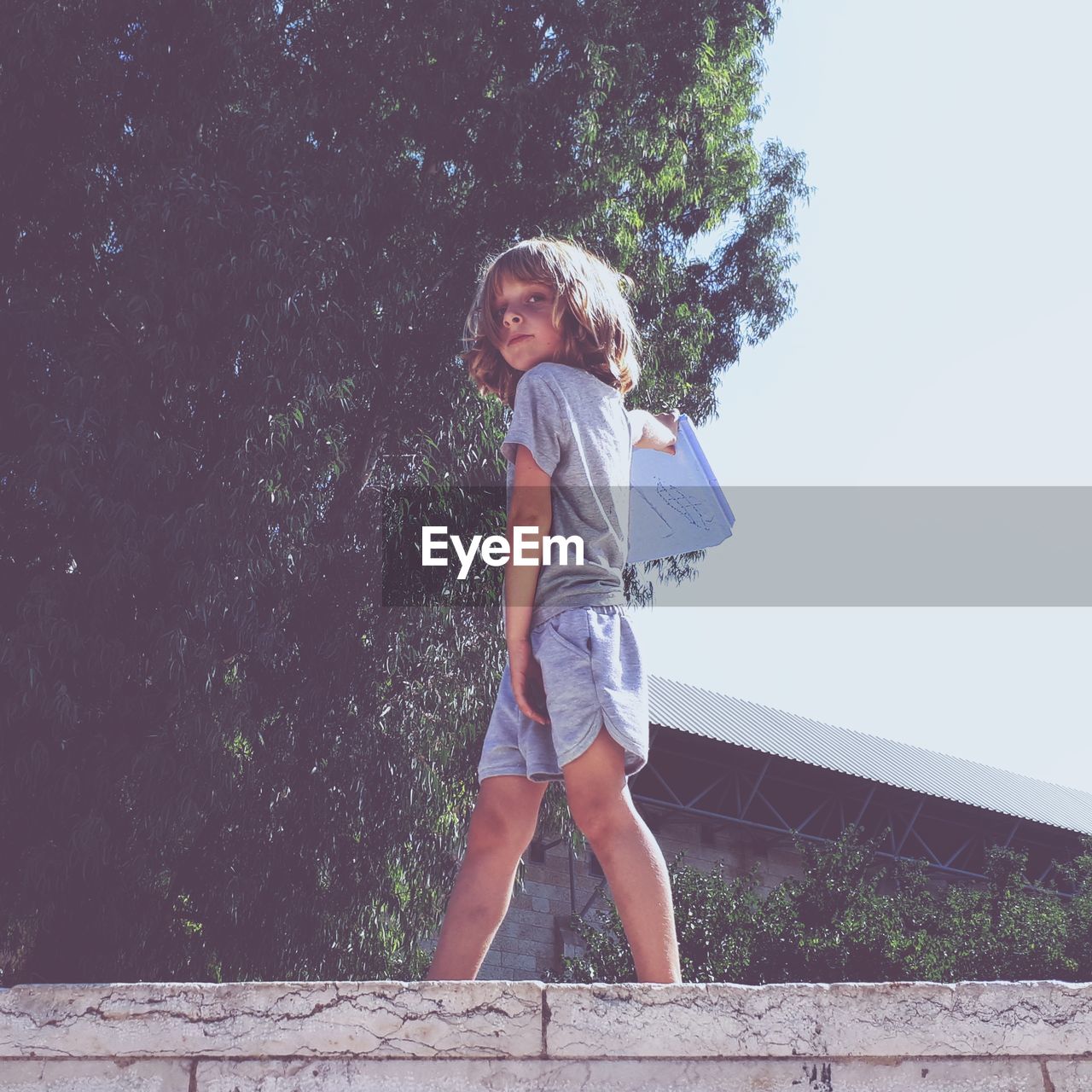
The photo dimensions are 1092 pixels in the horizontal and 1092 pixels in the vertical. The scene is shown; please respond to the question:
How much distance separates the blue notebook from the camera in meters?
2.55

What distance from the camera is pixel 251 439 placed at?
23.0 feet

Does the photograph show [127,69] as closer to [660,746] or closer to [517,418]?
[517,418]

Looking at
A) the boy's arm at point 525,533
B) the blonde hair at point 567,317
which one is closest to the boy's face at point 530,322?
the blonde hair at point 567,317

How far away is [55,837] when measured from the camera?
664 cm

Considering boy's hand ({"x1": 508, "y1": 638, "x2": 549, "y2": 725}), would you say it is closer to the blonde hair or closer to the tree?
the blonde hair

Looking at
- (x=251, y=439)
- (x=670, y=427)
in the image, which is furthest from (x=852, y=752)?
(x=670, y=427)

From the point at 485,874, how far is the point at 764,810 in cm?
1695

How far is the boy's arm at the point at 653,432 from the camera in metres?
2.60

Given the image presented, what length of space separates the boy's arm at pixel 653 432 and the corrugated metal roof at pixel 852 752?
1325 cm

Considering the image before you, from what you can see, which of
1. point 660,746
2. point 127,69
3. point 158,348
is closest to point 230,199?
point 158,348

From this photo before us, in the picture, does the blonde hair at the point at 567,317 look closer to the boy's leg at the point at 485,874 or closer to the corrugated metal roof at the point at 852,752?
the boy's leg at the point at 485,874

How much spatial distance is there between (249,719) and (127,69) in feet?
14.7

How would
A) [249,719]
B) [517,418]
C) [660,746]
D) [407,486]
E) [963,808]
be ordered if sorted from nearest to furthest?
[517,418] < [249,719] < [407,486] < [660,746] < [963,808]

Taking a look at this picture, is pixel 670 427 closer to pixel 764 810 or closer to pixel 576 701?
pixel 576 701
